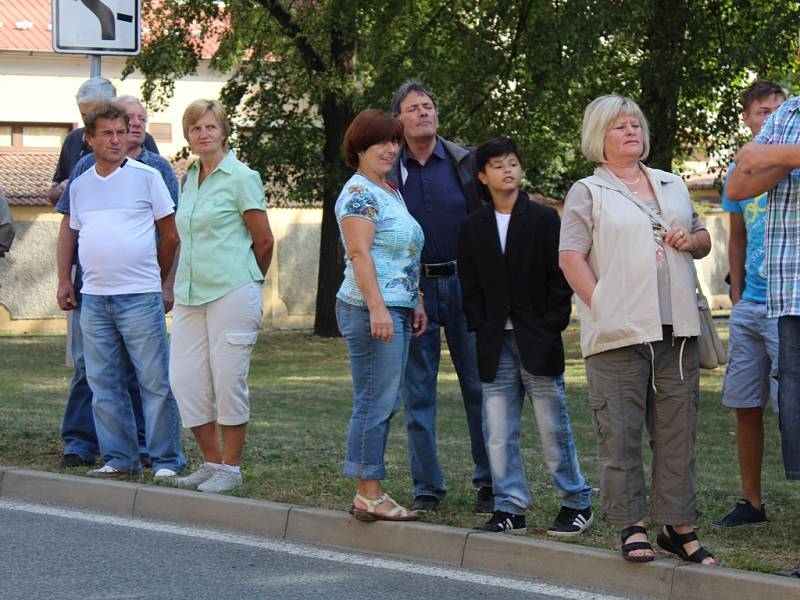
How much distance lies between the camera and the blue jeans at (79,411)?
329 inches

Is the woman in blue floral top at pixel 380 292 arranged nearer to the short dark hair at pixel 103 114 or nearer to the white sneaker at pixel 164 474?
the white sneaker at pixel 164 474

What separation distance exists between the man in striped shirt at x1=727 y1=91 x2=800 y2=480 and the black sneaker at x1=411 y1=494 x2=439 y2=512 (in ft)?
6.27

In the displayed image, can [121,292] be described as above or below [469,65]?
below

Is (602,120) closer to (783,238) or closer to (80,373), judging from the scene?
(783,238)

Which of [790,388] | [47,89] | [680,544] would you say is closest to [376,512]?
[680,544]

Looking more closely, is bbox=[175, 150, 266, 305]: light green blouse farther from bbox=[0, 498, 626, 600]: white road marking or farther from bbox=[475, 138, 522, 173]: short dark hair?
bbox=[475, 138, 522, 173]: short dark hair

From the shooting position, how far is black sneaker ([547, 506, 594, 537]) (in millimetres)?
6141

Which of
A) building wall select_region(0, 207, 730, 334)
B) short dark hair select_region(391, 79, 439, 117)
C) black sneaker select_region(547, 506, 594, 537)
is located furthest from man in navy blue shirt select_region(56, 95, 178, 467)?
building wall select_region(0, 207, 730, 334)

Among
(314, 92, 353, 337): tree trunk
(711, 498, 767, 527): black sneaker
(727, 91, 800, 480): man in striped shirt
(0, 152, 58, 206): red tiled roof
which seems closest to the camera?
(727, 91, 800, 480): man in striped shirt

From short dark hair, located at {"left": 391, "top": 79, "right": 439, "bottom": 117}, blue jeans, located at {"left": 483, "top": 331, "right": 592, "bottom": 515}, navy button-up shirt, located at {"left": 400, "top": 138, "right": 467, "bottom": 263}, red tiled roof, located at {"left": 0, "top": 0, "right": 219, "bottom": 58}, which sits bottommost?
blue jeans, located at {"left": 483, "top": 331, "right": 592, "bottom": 515}

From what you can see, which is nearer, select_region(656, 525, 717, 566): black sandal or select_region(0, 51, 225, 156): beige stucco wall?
select_region(656, 525, 717, 566): black sandal

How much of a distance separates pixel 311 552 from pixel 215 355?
1.45m

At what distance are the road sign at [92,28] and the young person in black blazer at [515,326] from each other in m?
3.48

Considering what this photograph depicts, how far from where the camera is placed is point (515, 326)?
6195mm
